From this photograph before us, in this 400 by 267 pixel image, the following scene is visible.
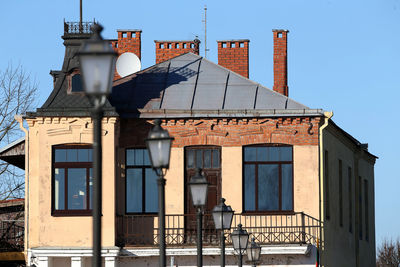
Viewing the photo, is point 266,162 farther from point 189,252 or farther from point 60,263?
point 60,263

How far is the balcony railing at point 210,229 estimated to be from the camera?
30.9m

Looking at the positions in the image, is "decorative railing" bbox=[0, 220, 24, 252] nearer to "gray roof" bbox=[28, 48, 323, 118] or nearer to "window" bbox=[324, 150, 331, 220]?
"gray roof" bbox=[28, 48, 323, 118]

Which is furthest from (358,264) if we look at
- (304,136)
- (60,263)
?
(60,263)

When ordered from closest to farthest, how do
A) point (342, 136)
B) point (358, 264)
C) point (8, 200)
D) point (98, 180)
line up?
point (98, 180), point (342, 136), point (358, 264), point (8, 200)

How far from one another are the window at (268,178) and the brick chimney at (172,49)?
229 inches

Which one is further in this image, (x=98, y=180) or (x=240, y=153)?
(x=240, y=153)

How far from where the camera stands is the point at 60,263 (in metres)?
30.4

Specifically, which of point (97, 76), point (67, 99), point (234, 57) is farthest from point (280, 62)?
point (97, 76)

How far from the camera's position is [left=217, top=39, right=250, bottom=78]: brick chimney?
35.2 m

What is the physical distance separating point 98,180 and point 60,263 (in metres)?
19.8

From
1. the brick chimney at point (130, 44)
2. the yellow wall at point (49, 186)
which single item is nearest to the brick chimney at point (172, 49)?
the brick chimney at point (130, 44)

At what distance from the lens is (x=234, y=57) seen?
35344 millimetres

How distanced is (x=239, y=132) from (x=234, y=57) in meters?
4.58

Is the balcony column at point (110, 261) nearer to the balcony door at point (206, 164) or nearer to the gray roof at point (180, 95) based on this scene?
the balcony door at point (206, 164)
